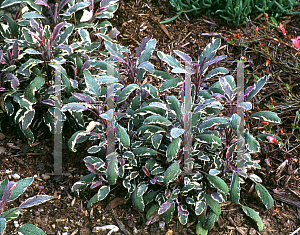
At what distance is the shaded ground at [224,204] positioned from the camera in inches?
84.1

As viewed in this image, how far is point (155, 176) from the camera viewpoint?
2.18 meters

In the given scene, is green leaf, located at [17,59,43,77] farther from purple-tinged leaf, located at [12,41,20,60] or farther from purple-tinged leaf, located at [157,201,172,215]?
purple-tinged leaf, located at [157,201,172,215]

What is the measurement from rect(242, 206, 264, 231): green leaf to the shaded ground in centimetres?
9

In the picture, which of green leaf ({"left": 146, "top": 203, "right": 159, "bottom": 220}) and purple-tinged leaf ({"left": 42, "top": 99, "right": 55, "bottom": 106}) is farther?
purple-tinged leaf ({"left": 42, "top": 99, "right": 55, "bottom": 106})

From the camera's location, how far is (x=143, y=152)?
211cm

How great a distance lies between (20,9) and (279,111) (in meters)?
2.26

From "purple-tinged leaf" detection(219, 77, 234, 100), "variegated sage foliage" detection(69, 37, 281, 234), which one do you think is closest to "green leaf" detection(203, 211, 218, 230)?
"variegated sage foliage" detection(69, 37, 281, 234)

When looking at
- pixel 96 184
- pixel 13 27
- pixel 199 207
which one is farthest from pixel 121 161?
pixel 13 27

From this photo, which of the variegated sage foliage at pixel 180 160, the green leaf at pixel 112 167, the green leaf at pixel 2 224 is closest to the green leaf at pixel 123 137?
the variegated sage foliage at pixel 180 160

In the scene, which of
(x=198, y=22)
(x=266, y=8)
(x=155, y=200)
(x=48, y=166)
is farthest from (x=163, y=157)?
(x=266, y=8)

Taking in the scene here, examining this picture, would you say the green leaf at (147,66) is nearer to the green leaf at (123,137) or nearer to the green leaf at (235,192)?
the green leaf at (123,137)

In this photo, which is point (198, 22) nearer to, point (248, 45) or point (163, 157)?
point (248, 45)

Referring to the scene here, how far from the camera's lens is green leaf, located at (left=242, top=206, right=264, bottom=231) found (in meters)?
2.07

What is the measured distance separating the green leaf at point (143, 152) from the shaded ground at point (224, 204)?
0.36 metres
